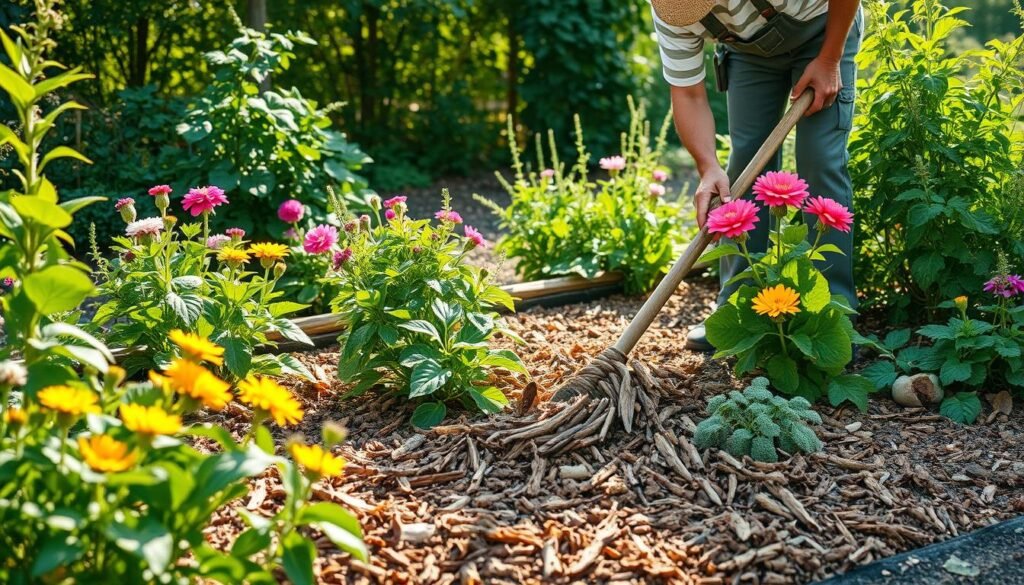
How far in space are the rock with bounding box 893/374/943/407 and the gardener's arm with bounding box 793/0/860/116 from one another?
0.88 metres

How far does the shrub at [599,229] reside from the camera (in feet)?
13.5

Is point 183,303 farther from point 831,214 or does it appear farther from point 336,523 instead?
point 831,214

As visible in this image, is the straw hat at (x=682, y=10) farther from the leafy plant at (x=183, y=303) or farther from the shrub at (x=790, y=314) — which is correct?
the leafy plant at (x=183, y=303)

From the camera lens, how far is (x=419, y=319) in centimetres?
267

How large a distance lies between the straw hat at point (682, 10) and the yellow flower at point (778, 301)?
2.84ft

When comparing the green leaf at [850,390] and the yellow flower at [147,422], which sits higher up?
the yellow flower at [147,422]

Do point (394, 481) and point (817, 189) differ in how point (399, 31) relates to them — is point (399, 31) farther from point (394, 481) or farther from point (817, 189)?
point (394, 481)

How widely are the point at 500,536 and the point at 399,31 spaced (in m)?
5.53

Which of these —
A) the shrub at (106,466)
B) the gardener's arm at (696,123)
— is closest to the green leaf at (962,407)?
the gardener's arm at (696,123)

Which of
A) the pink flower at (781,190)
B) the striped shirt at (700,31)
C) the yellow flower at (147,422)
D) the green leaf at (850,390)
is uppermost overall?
the striped shirt at (700,31)

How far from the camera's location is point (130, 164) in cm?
450

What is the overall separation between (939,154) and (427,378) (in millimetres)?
1877

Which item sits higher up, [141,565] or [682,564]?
[141,565]

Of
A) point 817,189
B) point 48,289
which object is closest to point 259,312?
point 48,289
